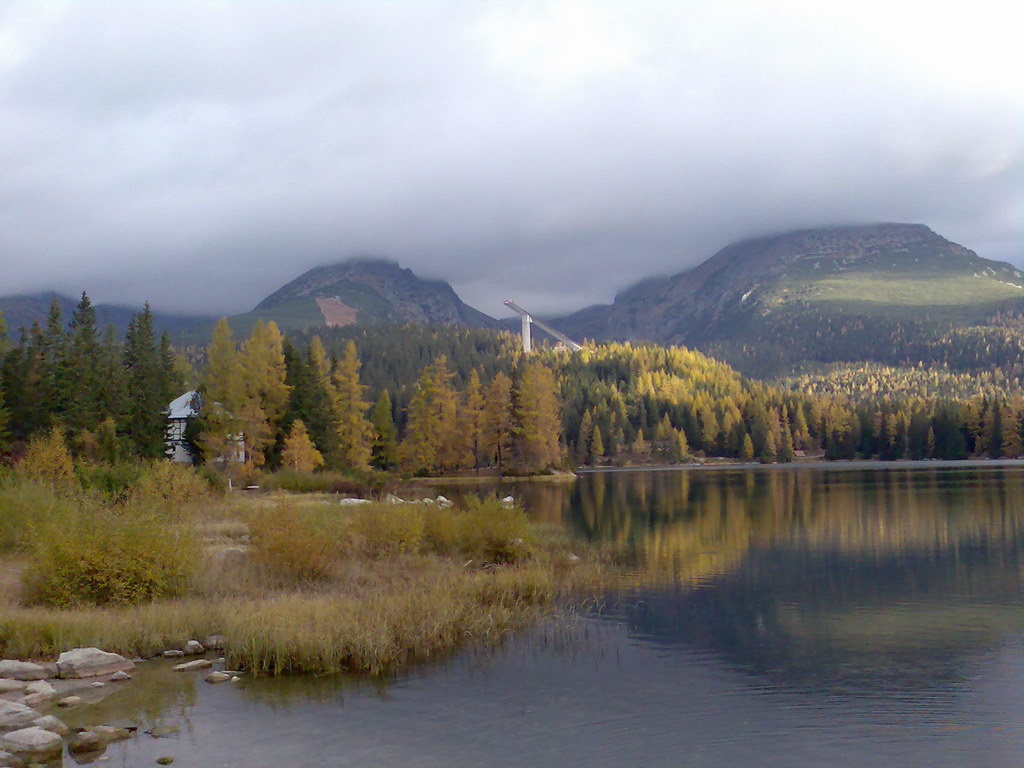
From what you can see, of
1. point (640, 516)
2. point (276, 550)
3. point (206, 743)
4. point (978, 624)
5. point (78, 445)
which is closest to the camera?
point (206, 743)

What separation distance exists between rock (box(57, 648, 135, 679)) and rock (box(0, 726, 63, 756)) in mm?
3494

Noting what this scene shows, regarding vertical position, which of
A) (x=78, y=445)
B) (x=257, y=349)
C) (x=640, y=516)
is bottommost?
(x=640, y=516)

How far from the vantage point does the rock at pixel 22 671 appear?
1636 cm

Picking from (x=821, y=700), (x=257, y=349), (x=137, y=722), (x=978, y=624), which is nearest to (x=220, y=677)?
(x=137, y=722)

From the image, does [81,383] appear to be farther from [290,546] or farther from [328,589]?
[328,589]

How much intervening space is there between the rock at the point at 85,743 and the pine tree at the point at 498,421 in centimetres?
9161

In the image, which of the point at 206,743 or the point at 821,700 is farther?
the point at 821,700

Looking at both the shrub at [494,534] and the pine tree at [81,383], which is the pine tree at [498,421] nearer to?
the pine tree at [81,383]

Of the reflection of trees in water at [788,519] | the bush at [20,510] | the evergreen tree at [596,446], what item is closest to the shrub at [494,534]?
the reflection of trees in water at [788,519]

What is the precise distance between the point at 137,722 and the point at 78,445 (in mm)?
49624

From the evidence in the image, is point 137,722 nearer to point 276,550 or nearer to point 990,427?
point 276,550

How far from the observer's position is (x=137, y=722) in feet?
48.3

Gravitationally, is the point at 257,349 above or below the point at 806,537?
above

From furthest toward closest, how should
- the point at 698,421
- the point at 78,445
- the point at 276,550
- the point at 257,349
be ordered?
1. the point at 698,421
2. the point at 257,349
3. the point at 78,445
4. the point at 276,550
